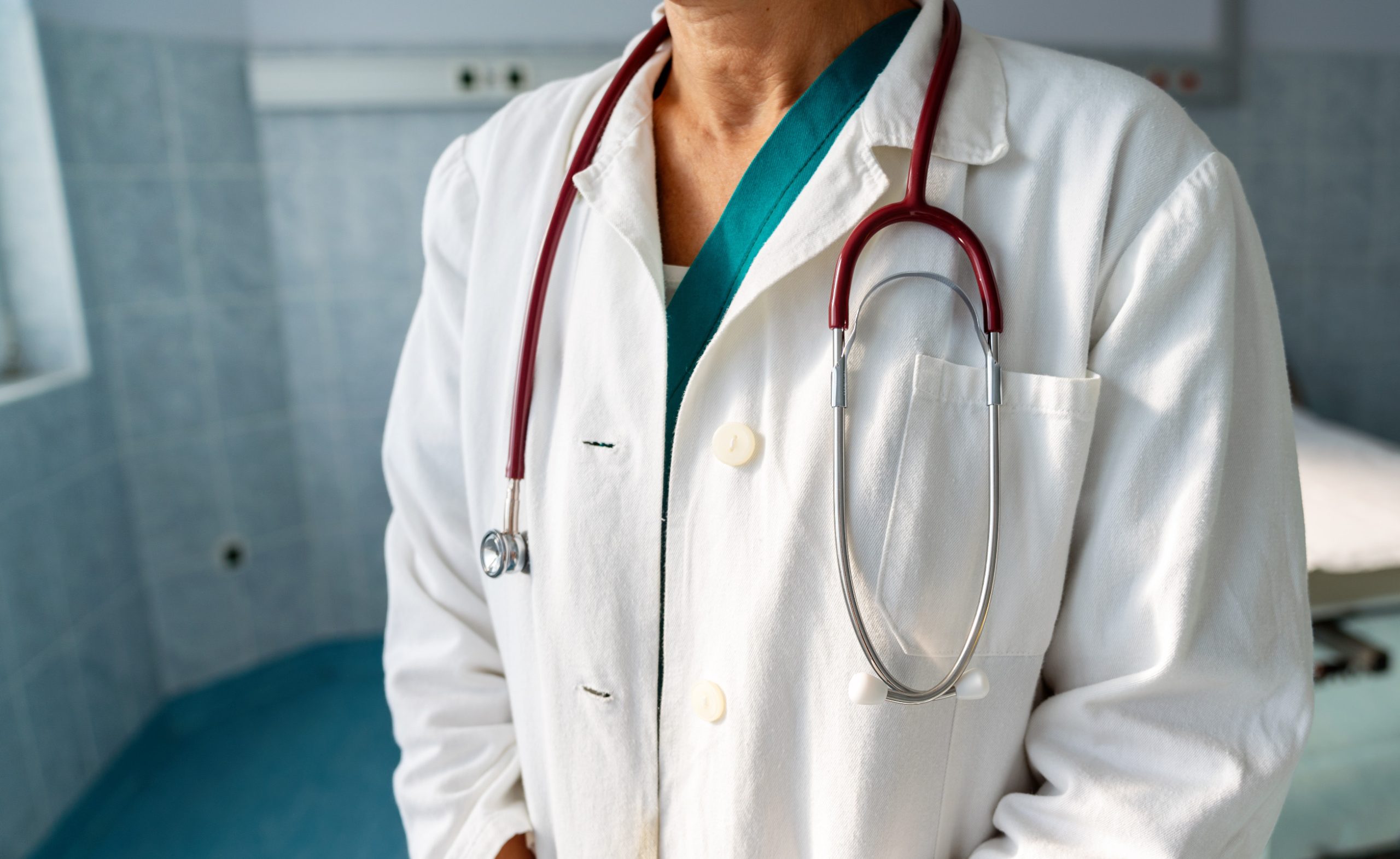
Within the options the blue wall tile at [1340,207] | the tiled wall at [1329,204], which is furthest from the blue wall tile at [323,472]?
the blue wall tile at [1340,207]

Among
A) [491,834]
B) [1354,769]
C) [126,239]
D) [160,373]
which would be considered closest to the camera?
[491,834]

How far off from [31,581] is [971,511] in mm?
2351

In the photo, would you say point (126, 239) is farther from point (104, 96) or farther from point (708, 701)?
point (708, 701)

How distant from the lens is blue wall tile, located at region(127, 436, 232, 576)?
2.82 m

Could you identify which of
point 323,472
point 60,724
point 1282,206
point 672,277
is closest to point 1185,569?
point 672,277

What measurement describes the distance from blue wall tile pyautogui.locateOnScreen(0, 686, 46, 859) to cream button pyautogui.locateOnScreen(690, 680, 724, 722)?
2.05 meters

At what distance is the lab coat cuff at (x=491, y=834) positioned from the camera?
901mm

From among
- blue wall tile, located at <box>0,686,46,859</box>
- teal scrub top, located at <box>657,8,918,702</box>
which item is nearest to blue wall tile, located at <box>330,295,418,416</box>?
blue wall tile, located at <box>0,686,46,859</box>

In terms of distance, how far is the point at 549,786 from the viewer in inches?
35.4

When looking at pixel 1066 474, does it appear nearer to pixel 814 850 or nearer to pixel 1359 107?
pixel 814 850

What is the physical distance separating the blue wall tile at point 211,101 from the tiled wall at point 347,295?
0.08m

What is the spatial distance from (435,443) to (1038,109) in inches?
24.7

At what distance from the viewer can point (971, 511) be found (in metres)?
0.73

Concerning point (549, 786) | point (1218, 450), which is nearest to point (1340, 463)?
point (1218, 450)
